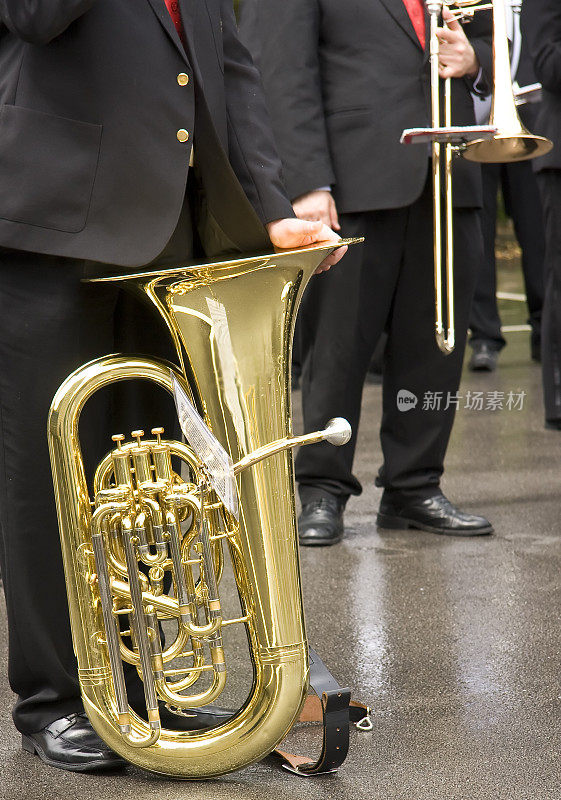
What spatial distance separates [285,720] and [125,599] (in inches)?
11.1

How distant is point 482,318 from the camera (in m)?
5.48

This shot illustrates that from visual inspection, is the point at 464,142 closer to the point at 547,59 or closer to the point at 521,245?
the point at 547,59

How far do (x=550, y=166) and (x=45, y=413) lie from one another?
247 centimetres

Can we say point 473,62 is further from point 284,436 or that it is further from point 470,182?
point 284,436

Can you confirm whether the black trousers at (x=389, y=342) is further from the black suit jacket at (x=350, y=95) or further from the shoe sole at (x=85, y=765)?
the shoe sole at (x=85, y=765)

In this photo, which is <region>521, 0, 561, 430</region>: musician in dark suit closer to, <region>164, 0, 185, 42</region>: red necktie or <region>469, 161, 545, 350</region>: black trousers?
<region>469, 161, 545, 350</region>: black trousers

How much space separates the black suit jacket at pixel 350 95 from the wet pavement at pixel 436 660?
917mm

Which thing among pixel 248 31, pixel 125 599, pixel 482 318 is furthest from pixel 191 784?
pixel 482 318

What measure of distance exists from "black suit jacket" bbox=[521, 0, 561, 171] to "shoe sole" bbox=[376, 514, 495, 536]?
1359 mm

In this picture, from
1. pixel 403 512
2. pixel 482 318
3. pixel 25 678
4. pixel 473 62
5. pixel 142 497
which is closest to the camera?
pixel 142 497

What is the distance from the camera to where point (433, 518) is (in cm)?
295

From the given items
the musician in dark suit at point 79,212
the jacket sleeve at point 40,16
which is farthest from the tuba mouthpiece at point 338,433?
the jacket sleeve at point 40,16

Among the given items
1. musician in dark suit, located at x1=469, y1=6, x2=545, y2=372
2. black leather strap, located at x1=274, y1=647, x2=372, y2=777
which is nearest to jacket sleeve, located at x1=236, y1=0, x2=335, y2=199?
black leather strap, located at x1=274, y1=647, x2=372, y2=777

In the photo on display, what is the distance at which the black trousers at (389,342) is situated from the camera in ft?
9.29
